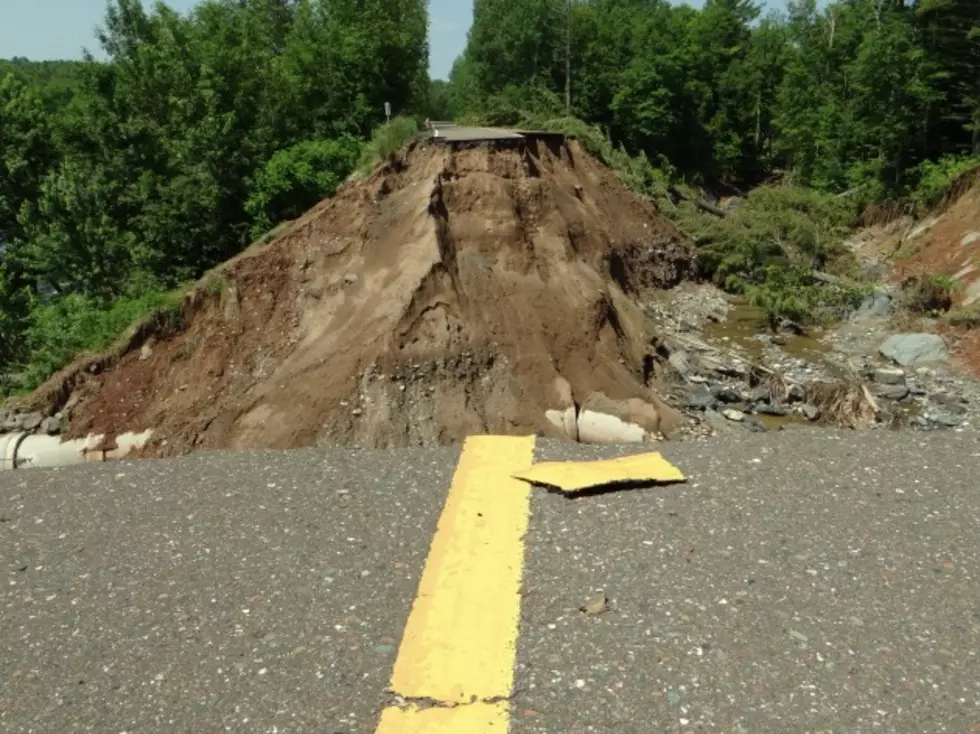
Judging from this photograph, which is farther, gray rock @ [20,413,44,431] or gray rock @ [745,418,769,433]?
gray rock @ [745,418,769,433]

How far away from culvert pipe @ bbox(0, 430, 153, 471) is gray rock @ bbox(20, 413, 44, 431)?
16cm

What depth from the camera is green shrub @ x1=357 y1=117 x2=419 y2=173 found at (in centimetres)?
1537

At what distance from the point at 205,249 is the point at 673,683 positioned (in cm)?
1706

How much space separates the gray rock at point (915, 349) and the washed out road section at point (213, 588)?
11876mm

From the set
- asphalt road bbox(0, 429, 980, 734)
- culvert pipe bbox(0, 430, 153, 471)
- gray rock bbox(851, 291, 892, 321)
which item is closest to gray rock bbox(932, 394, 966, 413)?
gray rock bbox(851, 291, 892, 321)

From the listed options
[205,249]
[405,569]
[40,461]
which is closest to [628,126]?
[205,249]

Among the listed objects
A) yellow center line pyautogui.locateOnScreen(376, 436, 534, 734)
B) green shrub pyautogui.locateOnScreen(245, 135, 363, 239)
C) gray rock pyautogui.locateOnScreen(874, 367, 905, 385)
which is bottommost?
gray rock pyautogui.locateOnScreen(874, 367, 905, 385)

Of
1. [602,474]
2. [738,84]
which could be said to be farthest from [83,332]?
[738,84]

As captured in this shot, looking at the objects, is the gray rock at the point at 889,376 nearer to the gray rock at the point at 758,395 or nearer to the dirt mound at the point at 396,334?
the gray rock at the point at 758,395

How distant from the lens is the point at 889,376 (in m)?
14.3

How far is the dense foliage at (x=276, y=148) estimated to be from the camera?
59.5 feet

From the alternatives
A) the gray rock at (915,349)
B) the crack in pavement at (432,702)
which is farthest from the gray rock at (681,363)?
the crack in pavement at (432,702)

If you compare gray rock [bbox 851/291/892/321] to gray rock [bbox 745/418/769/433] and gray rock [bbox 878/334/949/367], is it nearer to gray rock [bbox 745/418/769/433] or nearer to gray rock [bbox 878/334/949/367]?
gray rock [bbox 878/334/949/367]

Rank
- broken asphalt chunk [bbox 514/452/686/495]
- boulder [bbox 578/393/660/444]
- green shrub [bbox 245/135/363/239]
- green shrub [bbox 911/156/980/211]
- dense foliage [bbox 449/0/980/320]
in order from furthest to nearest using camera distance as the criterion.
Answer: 1. green shrub [bbox 911/156/980/211]
2. dense foliage [bbox 449/0/980/320]
3. green shrub [bbox 245/135/363/239]
4. boulder [bbox 578/393/660/444]
5. broken asphalt chunk [bbox 514/452/686/495]
